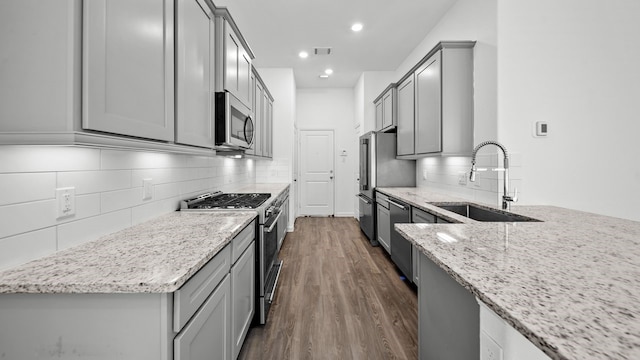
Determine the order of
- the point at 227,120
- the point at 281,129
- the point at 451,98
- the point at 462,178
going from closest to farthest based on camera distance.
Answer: the point at 227,120 < the point at 451,98 < the point at 462,178 < the point at 281,129

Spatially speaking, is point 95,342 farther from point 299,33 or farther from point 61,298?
point 299,33

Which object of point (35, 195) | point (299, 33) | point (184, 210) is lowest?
point (184, 210)

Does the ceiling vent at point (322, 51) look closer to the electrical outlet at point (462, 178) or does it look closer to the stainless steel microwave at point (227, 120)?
the stainless steel microwave at point (227, 120)

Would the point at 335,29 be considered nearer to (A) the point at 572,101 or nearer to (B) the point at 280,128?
(B) the point at 280,128

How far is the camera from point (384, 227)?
12.0 ft

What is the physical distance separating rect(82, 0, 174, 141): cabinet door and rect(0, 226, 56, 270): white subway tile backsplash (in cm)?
49

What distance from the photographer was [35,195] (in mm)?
988

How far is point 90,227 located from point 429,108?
2856mm

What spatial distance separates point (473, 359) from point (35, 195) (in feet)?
5.38

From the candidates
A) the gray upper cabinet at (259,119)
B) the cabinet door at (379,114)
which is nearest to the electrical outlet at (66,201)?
the gray upper cabinet at (259,119)

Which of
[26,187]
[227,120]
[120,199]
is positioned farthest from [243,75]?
[26,187]

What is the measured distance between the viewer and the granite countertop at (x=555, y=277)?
47 centimetres

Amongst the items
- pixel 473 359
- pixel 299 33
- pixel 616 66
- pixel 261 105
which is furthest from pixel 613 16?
pixel 261 105

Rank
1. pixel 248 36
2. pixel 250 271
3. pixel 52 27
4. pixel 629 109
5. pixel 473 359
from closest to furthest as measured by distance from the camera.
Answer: pixel 52 27 → pixel 473 359 → pixel 250 271 → pixel 629 109 → pixel 248 36
